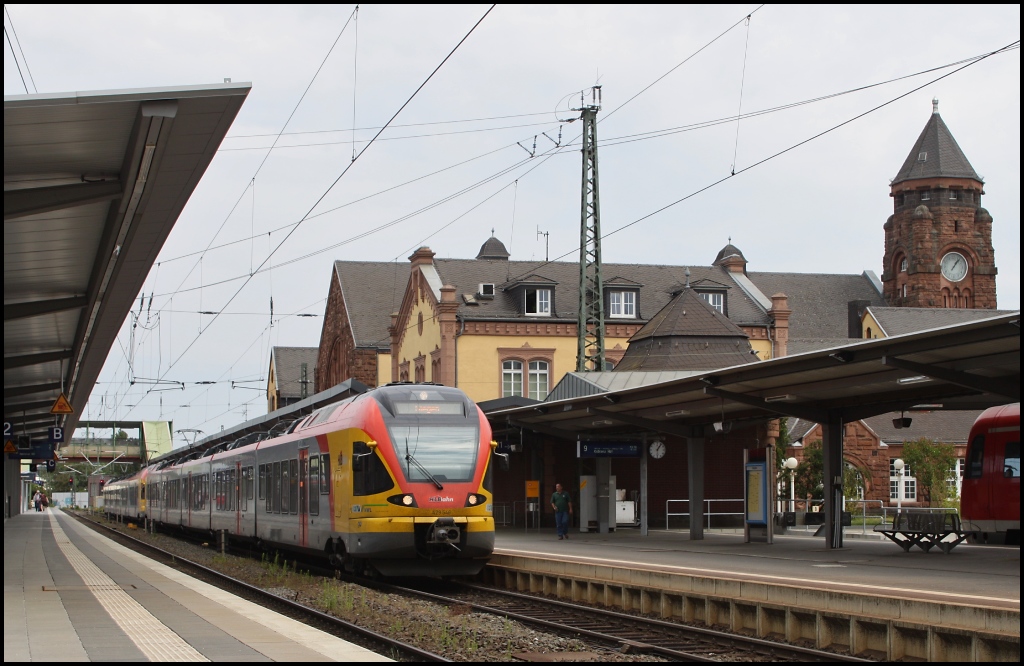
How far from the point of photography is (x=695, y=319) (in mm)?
48844

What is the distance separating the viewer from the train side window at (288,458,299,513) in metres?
21.0

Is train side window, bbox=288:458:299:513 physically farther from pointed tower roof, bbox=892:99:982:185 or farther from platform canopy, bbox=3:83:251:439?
pointed tower roof, bbox=892:99:982:185

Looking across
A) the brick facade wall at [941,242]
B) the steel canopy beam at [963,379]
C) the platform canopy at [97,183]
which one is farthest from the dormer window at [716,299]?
the steel canopy beam at [963,379]

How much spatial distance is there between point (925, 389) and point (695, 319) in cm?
2814

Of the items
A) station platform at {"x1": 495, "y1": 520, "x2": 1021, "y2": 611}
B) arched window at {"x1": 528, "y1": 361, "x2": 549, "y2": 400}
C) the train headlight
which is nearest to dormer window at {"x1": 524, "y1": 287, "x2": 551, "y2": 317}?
arched window at {"x1": 528, "y1": 361, "x2": 549, "y2": 400}

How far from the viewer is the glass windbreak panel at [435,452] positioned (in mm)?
17156

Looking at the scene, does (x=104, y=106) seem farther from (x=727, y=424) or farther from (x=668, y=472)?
(x=668, y=472)

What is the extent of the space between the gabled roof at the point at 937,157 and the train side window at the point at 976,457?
2725 inches

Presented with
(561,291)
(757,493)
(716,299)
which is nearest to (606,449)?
(757,493)

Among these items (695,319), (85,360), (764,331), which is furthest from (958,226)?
(85,360)

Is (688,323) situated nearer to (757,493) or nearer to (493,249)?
(757,493)

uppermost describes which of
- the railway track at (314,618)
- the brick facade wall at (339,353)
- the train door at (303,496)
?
the brick facade wall at (339,353)

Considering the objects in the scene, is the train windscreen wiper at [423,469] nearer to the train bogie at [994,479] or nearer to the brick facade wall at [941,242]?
the train bogie at [994,479]

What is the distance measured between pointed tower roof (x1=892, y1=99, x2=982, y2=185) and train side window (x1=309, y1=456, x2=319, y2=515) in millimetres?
79169
